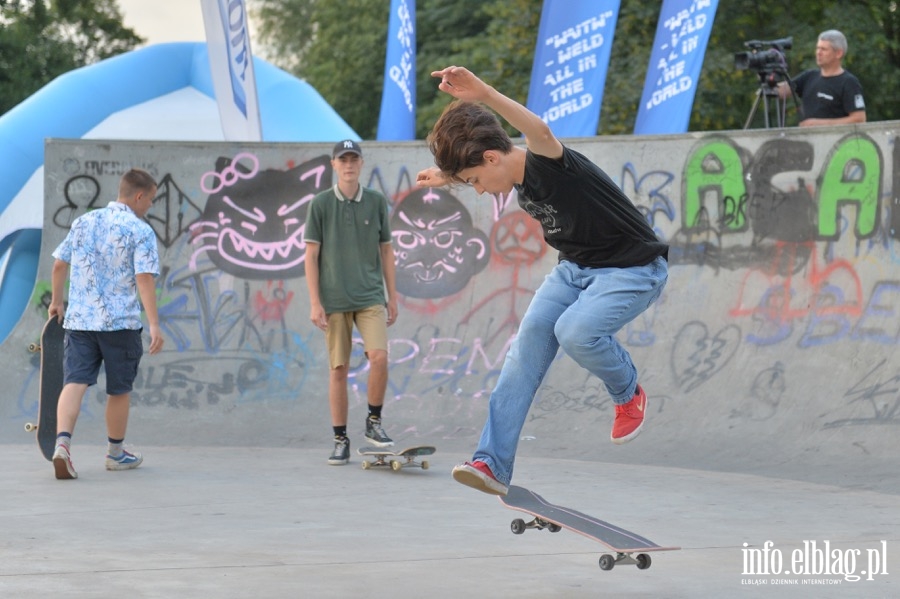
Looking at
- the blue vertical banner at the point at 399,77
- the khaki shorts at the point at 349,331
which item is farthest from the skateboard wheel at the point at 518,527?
the blue vertical banner at the point at 399,77

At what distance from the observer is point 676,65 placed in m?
14.4

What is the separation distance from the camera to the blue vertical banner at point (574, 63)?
14734 millimetres

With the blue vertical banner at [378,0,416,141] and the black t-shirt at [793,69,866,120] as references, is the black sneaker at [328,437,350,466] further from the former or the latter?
the blue vertical banner at [378,0,416,141]

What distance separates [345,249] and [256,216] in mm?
2020

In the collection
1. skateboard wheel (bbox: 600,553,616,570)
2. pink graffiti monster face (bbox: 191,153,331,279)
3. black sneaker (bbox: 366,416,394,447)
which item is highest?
pink graffiti monster face (bbox: 191,153,331,279)

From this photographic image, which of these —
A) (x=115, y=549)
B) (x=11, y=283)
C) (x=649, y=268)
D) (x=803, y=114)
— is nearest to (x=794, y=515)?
(x=649, y=268)

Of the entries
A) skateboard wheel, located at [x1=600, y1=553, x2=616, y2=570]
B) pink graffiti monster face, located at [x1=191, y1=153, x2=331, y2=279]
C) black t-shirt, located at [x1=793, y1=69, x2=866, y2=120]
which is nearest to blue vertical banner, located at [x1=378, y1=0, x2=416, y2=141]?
pink graffiti monster face, located at [x1=191, y1=153, x2=331, y2=279]

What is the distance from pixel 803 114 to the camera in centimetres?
997

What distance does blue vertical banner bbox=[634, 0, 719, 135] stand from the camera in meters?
14.1

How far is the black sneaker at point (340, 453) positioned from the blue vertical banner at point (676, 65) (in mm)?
7018

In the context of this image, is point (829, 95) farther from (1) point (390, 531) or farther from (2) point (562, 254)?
(1) point (390, 531)

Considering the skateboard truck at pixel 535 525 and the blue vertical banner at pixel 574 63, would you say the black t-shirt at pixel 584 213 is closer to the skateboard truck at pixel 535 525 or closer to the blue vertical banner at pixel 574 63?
the skateboard truck at pixel 535 525

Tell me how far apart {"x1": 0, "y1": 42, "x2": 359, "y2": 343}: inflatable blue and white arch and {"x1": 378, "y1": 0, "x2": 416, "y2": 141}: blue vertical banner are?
2.88ft

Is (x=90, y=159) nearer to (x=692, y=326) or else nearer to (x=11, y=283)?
(x=11, y=283)
